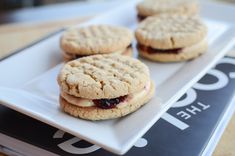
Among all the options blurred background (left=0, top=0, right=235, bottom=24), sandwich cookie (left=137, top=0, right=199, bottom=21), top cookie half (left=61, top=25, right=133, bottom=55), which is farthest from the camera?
blurred background (left=0, top=0, right=235, bottom=24)

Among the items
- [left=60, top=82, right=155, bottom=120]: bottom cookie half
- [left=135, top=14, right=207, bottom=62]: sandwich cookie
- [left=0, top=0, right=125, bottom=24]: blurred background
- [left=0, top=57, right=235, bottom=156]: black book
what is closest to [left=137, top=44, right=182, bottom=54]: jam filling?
[left=135, top=14, right=207, bottom=62]: sandwich cookie

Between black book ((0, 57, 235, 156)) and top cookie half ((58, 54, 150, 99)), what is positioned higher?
top cookie half ((58, 54, 150, 99))

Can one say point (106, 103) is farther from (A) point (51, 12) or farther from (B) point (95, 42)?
(A) point (51, 12)

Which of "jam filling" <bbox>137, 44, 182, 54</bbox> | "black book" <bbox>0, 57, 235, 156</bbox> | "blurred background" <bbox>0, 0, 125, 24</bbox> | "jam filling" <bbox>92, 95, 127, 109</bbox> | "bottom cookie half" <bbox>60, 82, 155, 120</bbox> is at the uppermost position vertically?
"jam filling" <bbox>92, 95, 127, 109</bbox>

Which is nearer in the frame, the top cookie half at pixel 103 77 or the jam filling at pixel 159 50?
the top cookie half at pixel 103 77

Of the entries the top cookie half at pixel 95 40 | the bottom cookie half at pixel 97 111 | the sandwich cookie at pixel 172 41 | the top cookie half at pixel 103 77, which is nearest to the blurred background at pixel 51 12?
the top cookie half at pixel 95 40

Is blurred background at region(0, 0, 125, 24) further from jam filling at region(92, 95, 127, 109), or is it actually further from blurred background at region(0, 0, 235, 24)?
jam filling at region(92, 95, 127, 109)

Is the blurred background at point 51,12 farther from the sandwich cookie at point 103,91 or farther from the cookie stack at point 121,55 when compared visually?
the sandwich cookie at point 103,91

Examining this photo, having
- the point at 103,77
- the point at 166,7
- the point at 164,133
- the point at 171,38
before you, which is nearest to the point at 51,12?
the point at 166,7
